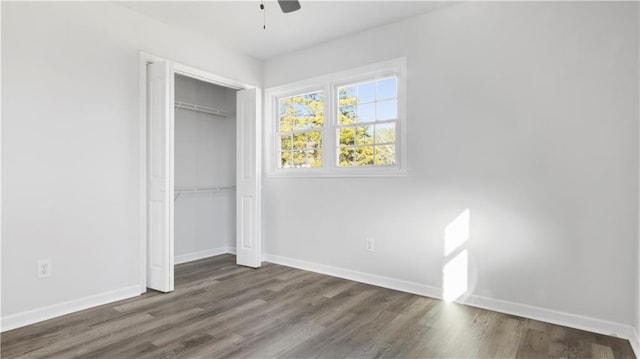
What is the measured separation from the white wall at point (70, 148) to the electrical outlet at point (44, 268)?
0.14 ft

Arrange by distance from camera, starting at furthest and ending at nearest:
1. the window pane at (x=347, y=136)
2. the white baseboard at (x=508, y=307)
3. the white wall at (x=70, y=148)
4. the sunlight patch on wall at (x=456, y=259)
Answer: the window pane at (x=347, y=136), the sunlight patch on wall at (x=456, y=259), the white wall at (x=70, y=148), the white baseboard at (x=508, y=307)

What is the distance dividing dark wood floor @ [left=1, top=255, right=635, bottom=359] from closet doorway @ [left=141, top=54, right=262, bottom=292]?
0.67 meters

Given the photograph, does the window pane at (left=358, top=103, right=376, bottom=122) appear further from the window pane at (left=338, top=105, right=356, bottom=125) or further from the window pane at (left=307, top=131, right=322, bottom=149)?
the window pane at (left=307, top=131, right=322, bottom=149)

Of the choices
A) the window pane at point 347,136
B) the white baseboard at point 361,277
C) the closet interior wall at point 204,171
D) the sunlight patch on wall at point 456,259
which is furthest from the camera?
the closet interior wall at point 204,171

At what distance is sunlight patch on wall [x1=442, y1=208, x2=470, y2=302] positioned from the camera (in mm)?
3160

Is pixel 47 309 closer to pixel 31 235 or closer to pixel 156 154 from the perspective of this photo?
pixel 31 235

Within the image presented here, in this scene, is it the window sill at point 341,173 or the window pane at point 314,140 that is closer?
the window sill at point 341,173

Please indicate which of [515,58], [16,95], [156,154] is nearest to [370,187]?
[515,58]

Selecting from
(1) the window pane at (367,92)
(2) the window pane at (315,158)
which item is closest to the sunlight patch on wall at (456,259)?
(1) the window pane at (367,92)

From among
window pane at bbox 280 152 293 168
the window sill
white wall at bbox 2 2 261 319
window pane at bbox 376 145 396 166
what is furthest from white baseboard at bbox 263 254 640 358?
white wall at bbox 2 2 261 319

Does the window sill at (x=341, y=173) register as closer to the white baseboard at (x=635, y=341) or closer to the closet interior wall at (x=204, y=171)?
the closet interior wall at (x=204, y=171)

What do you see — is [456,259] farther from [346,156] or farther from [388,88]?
[388,88]

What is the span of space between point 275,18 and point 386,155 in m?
1.77

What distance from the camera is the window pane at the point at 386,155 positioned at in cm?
368
